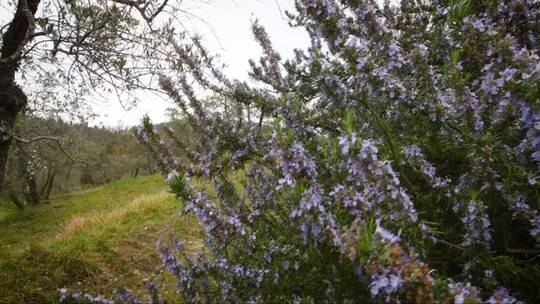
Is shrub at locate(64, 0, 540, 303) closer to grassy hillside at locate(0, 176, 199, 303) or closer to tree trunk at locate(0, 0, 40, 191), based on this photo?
grassy hillside at locate(0, 176, 199, 303)

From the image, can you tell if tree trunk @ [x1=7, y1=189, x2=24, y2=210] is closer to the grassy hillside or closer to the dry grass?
the grassy hillside

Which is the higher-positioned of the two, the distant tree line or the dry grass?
the distant tree line

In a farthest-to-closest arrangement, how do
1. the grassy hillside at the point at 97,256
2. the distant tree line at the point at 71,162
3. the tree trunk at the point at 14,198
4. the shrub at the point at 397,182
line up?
the tree trunk at the point at 14,198 → the distant tree line at the point at 71,162 → the grassy hillside at the point at 97,256 → the shrub at the point at 397,182

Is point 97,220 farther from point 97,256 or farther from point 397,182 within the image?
point 397,182

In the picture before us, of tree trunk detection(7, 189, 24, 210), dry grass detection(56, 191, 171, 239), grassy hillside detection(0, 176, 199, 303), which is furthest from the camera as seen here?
tree trunk detection(7, 189, 24, 210)

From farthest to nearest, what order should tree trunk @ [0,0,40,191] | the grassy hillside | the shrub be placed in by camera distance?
the grassy hillside < tree trunk @ [0,0,40,191] < the shrub

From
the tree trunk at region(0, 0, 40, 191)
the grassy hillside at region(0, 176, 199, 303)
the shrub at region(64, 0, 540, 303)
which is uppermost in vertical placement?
the tree trunk at region(0, 0, 40, 191)

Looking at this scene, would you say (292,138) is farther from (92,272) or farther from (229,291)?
(92,272)

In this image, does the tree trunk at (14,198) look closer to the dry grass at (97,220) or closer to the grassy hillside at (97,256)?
the grassy hillside at (97,256)

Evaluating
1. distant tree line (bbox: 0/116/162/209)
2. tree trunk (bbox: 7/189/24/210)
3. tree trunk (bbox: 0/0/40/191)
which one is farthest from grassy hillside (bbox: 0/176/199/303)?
tree trunk (bbox: 7/189/24/210)

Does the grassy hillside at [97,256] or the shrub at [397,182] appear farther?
the grassy hillside at [97,256]

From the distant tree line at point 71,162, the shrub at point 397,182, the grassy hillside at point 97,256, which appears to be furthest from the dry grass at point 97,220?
the shrub at point 397,182

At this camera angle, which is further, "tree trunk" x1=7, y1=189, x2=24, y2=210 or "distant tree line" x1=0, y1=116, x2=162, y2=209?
"tree trunk" x1=7, y1=189, x2=24, y2=210

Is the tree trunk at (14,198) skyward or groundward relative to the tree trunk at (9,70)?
groundward
